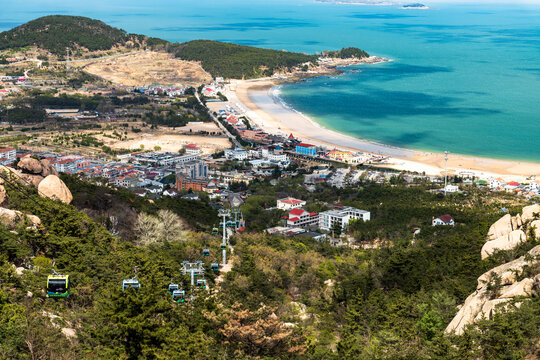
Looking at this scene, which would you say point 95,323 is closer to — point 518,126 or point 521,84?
point 518,126

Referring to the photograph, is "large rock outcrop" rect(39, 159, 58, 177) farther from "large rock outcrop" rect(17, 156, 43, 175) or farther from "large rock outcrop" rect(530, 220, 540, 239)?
"large rock outcrop" rect(530, 220, 540, 239)

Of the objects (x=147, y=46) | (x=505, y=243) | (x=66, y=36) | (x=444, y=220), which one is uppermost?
(x=66, y=36)

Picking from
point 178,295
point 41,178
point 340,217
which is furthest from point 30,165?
point 340,217

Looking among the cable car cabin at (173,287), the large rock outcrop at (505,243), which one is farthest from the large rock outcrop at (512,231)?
the cable car cabin at (173,287)

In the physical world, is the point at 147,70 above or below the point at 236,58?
below

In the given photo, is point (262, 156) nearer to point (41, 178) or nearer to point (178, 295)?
point (41, 178)

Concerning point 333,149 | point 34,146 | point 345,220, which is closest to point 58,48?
point 34,146

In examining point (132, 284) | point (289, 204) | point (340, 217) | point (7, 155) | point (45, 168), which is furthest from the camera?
point (7, 155)
